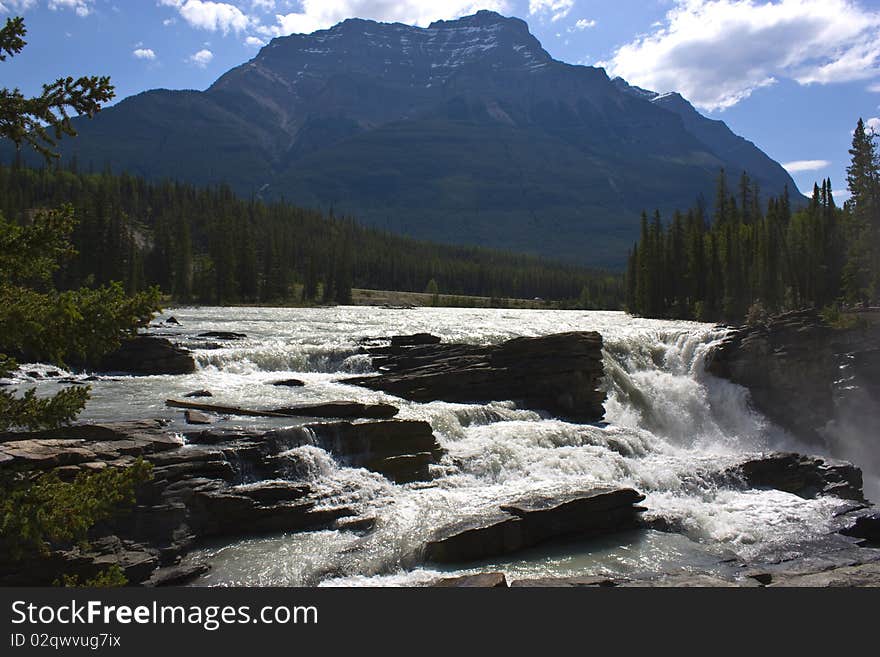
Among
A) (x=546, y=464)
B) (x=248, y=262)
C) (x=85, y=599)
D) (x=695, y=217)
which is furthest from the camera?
(x=248, y=262)

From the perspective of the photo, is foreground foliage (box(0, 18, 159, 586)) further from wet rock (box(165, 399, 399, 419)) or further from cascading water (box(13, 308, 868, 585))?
wet rock (box(165, 399, 399, 419))

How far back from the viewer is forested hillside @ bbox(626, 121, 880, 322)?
66562 mm

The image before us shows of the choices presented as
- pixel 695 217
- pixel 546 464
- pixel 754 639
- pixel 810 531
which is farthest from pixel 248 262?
pixel 754 639

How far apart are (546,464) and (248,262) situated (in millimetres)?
92471

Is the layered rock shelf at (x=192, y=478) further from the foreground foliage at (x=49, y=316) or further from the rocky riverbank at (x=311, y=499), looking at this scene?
the foreground foliage at (x=49, y=316)

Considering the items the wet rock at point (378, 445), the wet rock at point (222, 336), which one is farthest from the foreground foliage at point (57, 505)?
the wet rock at point (222, 336)

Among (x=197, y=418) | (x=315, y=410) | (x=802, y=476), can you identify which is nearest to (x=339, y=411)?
(x=315, y=410)

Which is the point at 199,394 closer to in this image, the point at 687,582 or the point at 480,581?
the point at 480,581

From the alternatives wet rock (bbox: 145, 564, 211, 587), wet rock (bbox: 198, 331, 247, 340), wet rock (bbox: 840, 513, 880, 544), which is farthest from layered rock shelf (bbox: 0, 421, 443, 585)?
wet rock (bbox: 198, 331, 247, 340)

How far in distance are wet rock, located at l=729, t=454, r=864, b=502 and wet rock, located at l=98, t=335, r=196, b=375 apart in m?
27.9

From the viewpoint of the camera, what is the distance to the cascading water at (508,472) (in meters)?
16.9

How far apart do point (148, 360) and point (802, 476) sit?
32.6 metres

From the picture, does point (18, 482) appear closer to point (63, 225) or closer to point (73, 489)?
point (73, 489)

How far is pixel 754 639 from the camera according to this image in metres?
9.47
